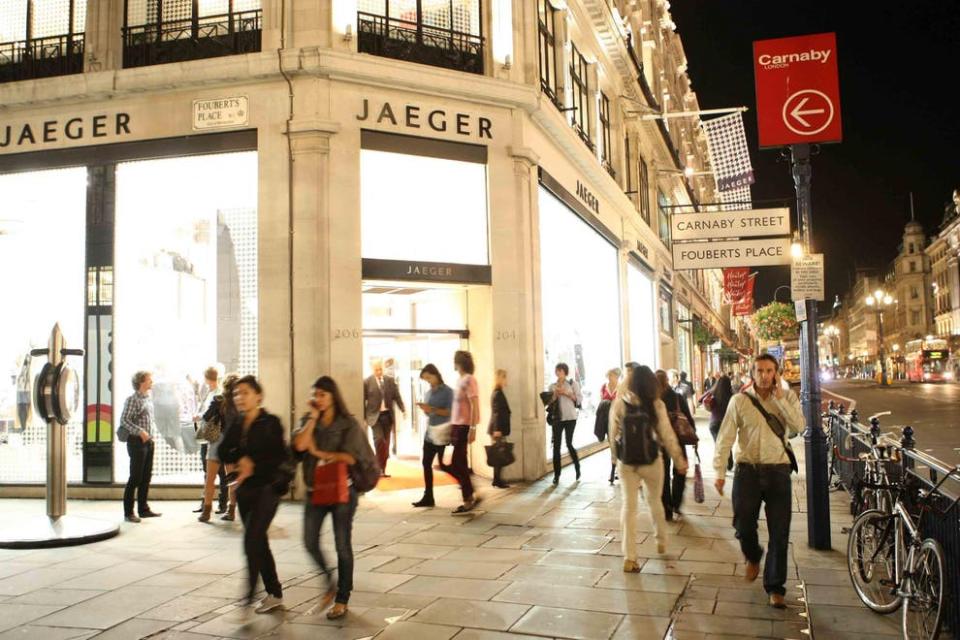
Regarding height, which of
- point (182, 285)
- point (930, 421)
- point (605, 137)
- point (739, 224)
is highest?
point (605, 137)

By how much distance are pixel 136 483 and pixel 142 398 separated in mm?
1077

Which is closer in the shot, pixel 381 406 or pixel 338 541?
pixel 338 541

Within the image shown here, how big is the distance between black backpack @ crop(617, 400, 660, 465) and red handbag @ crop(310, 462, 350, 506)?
265 cm

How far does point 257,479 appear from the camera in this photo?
575 cm

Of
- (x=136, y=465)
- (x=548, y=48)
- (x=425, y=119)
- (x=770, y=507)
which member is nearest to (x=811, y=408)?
(x=770, y=507)

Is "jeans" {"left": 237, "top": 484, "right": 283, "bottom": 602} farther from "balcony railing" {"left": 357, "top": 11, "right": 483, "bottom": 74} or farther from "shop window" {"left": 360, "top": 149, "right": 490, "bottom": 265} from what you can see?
"balcony railing" {"left": 357, "top": 11, "right": 483, "bottom": 74}

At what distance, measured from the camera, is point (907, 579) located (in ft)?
16.1

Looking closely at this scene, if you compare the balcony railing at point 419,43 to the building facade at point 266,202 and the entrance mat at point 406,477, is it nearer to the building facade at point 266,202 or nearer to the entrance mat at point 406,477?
the building facade at point 266,202

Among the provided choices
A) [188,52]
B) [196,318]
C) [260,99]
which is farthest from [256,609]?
[188,52]

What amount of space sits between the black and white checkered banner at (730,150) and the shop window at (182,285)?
14.1 metres

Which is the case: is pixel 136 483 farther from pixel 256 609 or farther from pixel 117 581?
pixel 256 609

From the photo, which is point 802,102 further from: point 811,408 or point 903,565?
point 903,565

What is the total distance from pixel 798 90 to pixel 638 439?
13.7ft

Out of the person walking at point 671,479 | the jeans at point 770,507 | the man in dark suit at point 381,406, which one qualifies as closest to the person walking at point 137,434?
the man in dark suit at point 381,406
